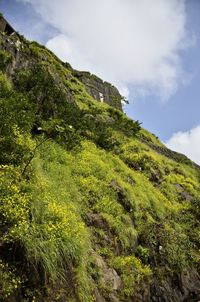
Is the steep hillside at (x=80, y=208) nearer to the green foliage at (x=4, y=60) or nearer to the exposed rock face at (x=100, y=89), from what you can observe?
the green foliage at (x=4, y=60)

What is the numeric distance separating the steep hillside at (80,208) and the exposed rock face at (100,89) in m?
16.3

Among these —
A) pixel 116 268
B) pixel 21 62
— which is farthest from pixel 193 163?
pixel 116 268

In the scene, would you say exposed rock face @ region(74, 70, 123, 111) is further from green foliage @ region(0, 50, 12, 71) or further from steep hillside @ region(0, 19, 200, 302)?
green foliage @ region(0, 50, 12, 71)

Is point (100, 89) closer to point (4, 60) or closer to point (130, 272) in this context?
point (4, 60)

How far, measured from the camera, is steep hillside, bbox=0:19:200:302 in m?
8.22

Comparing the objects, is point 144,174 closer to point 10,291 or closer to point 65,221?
point 65,221

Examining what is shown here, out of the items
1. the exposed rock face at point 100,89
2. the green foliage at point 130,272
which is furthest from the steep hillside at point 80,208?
the exposed rock face at point 100,89

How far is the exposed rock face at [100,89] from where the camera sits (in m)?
41.0

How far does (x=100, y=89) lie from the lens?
43.7 meters

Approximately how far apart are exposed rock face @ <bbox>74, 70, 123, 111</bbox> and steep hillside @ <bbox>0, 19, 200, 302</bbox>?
16.3 meters

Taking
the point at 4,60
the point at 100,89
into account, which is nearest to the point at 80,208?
the point at 4,60

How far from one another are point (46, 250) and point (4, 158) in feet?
11.1

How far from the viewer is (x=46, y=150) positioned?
14.8 meters

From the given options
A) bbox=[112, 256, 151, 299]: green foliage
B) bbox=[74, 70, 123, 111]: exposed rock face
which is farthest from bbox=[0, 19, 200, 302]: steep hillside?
bbox=[74, 70, 123, 111]: exposed rock face
